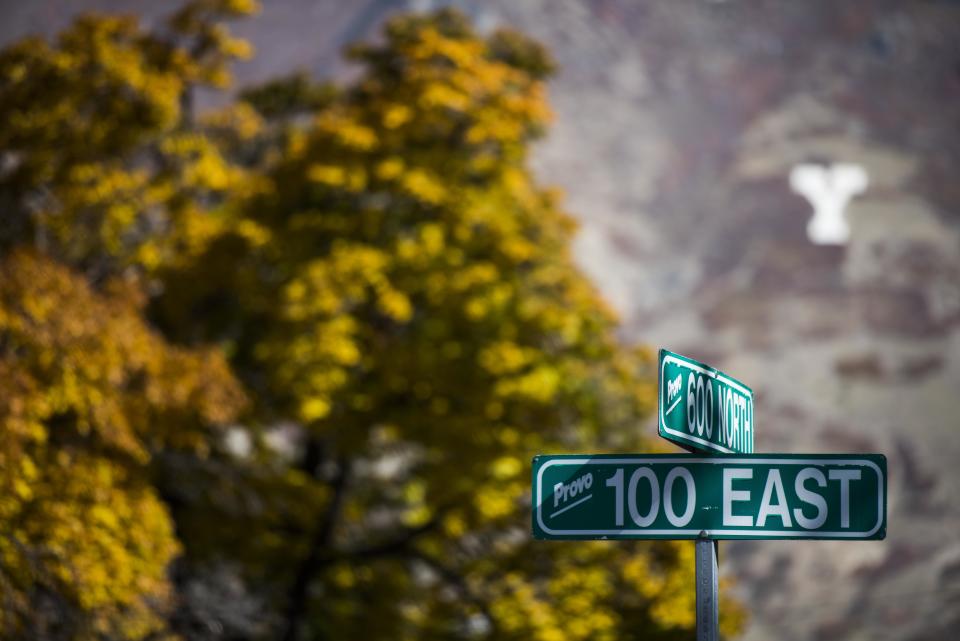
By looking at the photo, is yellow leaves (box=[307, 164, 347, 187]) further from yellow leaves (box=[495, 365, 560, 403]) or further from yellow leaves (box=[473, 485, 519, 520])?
yellow leaves (box=[473, 485, 519, 520])

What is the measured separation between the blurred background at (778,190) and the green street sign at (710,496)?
135 feet

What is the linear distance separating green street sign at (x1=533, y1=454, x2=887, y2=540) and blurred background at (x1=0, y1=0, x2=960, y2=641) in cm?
4112

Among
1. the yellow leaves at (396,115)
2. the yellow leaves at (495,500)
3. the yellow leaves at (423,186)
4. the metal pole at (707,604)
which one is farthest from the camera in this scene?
the yellow leaves at (396,115)

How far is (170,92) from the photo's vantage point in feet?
48.8

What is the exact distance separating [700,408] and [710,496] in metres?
0.36

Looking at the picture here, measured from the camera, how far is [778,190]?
190ft

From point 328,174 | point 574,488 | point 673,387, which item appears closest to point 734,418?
point 673,387

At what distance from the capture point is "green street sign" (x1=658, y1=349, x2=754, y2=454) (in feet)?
16.0

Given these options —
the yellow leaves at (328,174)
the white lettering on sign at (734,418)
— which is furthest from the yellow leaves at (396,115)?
the white lettering on sign at (734,418)

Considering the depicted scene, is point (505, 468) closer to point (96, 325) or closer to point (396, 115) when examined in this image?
point (396, 115)

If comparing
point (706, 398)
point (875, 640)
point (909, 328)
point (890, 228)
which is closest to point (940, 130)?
point (890, 228)

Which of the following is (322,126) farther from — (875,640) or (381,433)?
(875,640)

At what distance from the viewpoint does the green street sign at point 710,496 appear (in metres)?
4.77

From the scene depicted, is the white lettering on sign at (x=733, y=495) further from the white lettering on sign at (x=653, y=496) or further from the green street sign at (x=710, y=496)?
the white lettering on sign at (x=653, y=496)
